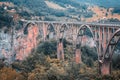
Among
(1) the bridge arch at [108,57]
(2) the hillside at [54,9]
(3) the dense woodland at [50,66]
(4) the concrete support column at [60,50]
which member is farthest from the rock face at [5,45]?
(1) the bridge arch at [108,57]

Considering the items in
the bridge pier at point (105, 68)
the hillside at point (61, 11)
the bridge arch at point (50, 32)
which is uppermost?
the hillside at point (61, 11)

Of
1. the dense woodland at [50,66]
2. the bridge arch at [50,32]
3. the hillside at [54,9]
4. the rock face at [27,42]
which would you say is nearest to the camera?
the dense woodland at [50,66]

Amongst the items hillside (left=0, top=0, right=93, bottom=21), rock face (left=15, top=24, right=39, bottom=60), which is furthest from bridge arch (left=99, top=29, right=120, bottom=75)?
hillside (left=0, top=0, right=93, bottom=21)

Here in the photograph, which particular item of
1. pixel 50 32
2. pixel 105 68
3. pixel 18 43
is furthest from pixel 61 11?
pixel 105 68

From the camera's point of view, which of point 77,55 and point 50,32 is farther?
point 50,32

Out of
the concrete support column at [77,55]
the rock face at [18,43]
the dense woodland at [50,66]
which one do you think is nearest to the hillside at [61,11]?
the dense woodland at [50,66]

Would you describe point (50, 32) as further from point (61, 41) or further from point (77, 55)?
point (77, 55)

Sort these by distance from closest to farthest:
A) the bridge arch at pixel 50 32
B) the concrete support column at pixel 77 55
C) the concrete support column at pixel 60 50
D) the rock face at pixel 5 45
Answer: the concrete support column at pixel 77 55 → the concrete support column at pixel 60 50 → the rock face at pixel 5 45 → the bridge arch at pixel 50 32

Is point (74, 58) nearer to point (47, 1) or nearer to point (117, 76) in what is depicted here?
point (117, 76)

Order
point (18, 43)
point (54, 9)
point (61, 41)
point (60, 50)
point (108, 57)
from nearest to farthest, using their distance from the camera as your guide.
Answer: point (108, 57) < point (60, 50) < point (61, 41) < point (18, 43) < point (54, 9)

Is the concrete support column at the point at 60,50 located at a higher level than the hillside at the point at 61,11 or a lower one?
lower

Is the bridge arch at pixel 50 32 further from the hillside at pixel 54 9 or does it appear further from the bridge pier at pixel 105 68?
the bridge pier at pixel 105 68

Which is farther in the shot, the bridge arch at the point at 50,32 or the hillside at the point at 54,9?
the hillside at the point at 54,9

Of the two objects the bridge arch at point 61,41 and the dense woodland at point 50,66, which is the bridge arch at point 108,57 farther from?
the bridge arch at point 61,41
